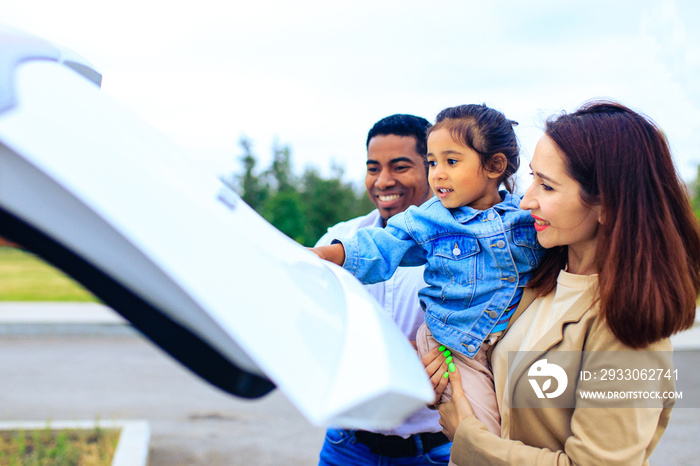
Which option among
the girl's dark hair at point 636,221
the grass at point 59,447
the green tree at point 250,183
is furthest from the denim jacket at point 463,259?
the green tree at point 250,183

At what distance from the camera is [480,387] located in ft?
6.21

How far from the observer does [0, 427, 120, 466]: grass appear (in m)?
3.90

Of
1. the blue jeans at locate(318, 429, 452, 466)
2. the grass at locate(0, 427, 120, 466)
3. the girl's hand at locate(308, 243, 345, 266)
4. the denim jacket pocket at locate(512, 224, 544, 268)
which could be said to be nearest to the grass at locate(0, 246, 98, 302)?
the grass at locate(0, 427, 120, 466)

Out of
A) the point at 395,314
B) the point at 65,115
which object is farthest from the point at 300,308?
the point at 395,314

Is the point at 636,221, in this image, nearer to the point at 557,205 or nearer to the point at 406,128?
the point at 557,205

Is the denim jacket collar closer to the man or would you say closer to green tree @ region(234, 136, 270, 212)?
the man

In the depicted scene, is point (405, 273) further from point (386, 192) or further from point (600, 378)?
point (600, 378)

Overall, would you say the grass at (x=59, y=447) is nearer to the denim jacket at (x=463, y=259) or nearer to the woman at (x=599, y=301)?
the denim jacket at (x=463, y=259)

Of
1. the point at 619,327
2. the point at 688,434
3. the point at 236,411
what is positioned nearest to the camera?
the point at 619,327

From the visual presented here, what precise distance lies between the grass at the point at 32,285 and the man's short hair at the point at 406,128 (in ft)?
27.7

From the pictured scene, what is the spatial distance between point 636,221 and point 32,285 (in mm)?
13688

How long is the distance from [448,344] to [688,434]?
492cm

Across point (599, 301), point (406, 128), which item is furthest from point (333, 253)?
point (406, 128)

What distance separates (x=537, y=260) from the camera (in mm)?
1944
